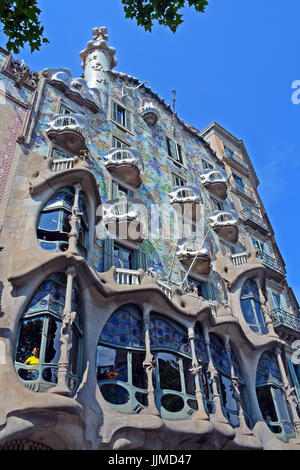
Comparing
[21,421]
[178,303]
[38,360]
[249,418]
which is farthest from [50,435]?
[249,418]

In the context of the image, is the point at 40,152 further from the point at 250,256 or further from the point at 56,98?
the point at 250,256

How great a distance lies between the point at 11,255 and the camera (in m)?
13.1

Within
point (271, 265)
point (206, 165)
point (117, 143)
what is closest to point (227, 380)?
point (271, 265)

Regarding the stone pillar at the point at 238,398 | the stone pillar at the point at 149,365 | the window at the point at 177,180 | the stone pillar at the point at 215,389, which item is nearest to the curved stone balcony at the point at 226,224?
the window at the point at 177,180

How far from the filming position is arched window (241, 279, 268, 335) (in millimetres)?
20125

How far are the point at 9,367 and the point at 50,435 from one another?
206 cm

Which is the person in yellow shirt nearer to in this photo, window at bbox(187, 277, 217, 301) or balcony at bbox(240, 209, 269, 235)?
window at bbox(187, 277, 217, 301)

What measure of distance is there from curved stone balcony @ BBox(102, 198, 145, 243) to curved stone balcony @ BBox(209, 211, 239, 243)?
7.60m

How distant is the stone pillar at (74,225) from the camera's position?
1338cm

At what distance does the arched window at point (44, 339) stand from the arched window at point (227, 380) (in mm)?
6356

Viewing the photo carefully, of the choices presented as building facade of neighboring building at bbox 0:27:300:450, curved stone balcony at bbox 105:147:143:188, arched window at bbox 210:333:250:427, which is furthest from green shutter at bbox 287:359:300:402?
curved stone balcony at bbox 105:147:143:188

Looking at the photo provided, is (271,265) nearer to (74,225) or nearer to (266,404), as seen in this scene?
(266,404)

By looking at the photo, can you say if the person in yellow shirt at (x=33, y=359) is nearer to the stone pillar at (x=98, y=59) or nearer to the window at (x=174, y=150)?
the window at (x=174, y=150)

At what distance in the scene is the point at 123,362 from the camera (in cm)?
1335
